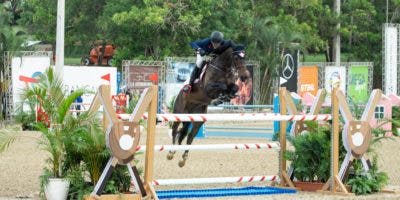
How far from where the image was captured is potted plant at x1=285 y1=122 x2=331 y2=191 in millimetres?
13234

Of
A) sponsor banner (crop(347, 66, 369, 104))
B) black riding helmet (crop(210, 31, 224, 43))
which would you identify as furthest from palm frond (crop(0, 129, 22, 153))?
sponsor banner (crop(347, 66, 369, 104))

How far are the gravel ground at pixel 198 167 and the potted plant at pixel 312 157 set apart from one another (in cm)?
39

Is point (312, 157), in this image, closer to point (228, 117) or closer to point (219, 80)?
point (228, 117)

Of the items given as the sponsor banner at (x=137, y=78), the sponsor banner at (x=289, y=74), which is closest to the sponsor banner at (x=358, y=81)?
the sponsor banner at (x=289, y=74)

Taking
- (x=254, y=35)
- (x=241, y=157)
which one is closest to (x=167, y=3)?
(x=254, y=35)

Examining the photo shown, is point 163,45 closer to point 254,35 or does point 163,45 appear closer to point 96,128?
point 254,35

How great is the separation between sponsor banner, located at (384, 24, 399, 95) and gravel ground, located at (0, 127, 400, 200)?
63.4 feet

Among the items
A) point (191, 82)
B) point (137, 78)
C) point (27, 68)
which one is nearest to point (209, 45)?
point (191, 82)

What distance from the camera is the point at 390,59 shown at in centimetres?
4294

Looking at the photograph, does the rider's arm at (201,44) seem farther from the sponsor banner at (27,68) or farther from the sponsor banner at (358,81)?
the sponsor banner at (358,81)

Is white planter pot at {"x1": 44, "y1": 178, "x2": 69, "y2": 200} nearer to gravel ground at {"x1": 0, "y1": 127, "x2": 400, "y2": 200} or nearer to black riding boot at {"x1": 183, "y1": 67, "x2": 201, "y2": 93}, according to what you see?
gravel ground at {"x1": 0, "y1": 127, "x2": 400, "y2": 200}

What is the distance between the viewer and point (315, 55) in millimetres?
60531

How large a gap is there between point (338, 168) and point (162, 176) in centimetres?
356

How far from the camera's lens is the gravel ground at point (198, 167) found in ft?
42.6
